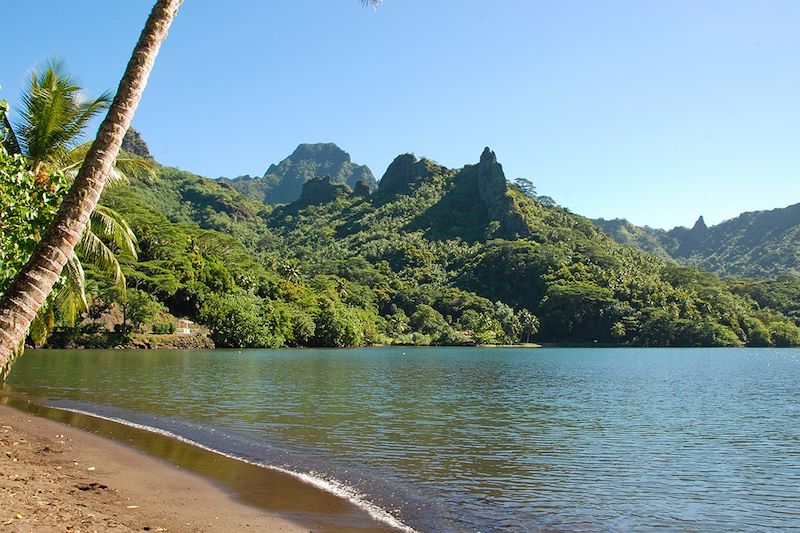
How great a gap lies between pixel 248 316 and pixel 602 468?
76492 millimetres

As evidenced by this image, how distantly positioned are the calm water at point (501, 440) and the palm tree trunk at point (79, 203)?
682cm

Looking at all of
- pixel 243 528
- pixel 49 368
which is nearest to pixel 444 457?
pixel 243 528

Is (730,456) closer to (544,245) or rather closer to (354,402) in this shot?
(354,402)

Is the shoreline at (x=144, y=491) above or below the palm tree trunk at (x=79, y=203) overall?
below

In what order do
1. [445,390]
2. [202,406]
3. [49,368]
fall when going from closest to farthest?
[202,406] → [445,390] → [49,368]

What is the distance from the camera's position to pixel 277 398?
27688 mm

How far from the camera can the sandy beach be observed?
→ 8.02 metres

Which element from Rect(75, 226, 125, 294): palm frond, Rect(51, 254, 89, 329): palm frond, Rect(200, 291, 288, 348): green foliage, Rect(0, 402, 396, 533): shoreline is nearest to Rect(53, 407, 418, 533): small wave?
Rect(0, 402, 396, 533): shoreline

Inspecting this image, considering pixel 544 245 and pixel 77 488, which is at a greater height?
pixel 544 245

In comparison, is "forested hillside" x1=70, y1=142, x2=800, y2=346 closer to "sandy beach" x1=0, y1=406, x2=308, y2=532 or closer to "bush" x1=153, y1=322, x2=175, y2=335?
"bush" x1=153, y1=322, x2=175, y2=335

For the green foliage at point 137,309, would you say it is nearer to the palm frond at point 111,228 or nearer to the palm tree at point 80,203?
the palm frond at point 111,228

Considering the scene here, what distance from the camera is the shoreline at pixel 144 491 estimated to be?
840cm

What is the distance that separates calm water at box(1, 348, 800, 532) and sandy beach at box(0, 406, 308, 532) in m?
2.70

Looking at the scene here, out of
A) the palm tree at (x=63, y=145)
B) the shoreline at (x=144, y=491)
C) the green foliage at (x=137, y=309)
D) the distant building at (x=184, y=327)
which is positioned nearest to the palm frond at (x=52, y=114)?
the palm tree at (x=63, y=145)
